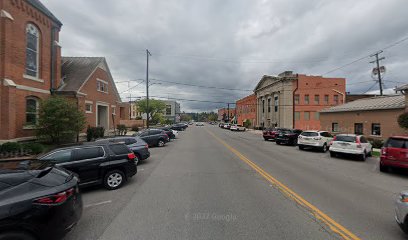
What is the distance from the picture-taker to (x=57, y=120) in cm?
1351

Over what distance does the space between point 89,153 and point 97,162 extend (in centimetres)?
40

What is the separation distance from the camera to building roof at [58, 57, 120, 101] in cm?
1962

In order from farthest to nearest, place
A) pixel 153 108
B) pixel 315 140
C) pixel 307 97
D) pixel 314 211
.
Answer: pixel 153 108 → pixel 307 97 → pixel 315 140 → pixel 314 211

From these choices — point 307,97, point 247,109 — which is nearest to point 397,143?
point 307,97

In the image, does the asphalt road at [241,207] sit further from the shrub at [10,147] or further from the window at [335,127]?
the window at [335,127]

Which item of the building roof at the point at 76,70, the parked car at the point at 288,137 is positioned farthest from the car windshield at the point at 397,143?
the building roof at the point at 76,70

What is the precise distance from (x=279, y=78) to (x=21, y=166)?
46.8 meters

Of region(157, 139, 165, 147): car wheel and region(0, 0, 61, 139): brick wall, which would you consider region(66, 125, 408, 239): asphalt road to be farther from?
region(0, 0, 61, 139): brick wall

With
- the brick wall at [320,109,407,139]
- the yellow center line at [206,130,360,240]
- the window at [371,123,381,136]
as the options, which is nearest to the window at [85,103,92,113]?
the yellow center line at [206,130,360,240]

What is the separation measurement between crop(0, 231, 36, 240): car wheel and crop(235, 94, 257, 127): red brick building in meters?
64.3

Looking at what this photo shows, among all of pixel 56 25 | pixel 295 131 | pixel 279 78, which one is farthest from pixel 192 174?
pixel 279 78

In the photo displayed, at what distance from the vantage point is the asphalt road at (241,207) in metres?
3.79

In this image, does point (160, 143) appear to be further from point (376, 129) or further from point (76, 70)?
point (376, 129)

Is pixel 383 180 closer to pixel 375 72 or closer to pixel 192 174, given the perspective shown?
pixel 192 174
